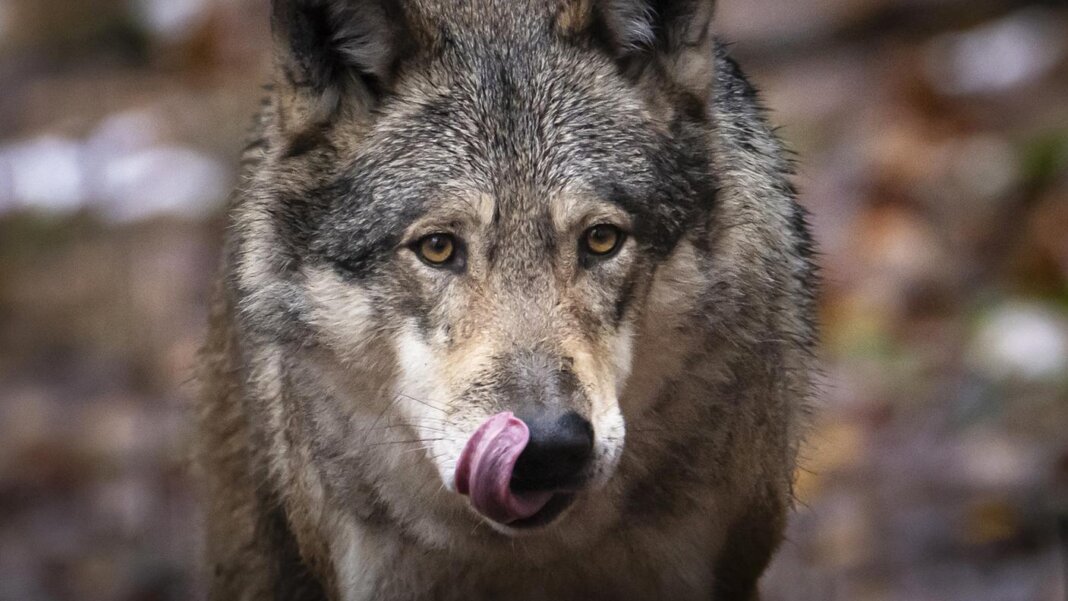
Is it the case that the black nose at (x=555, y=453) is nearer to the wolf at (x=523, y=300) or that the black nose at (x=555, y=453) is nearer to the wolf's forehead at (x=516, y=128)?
the wolf at (x=523, y=300)

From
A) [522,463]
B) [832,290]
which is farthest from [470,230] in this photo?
[832,290]

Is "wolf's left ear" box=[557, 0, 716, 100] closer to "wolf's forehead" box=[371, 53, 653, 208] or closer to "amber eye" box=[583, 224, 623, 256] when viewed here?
"wolf's forehead" box=[371, 53, 653, 208]

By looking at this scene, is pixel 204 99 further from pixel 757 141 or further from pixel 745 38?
pixel 757 141

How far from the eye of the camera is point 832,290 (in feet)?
31.4

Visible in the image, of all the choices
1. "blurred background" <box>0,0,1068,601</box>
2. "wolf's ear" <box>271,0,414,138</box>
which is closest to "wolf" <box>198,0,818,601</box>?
"wolf's ear" <box>271,0,414,138</box>

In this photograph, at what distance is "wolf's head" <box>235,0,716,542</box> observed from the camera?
407 centimetres

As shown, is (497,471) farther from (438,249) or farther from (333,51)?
(333,51)

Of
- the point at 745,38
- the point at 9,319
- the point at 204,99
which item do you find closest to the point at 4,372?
the point at 9,319

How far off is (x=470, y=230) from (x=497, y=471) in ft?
2.55

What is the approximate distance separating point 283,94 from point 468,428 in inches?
54.1

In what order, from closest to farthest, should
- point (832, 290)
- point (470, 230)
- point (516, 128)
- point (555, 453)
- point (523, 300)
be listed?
point (555, 453), point (523, 300), point (470, 230), point (516, 128), point (832, 290)

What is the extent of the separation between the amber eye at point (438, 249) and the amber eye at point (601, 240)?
1.30 ft

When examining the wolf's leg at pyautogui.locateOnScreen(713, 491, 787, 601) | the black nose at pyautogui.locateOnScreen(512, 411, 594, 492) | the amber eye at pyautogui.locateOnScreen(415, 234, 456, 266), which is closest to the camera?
the black nose at pyautogui.locateOnScreen(512, 411, 594, 492)

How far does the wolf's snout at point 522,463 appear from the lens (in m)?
3.88
